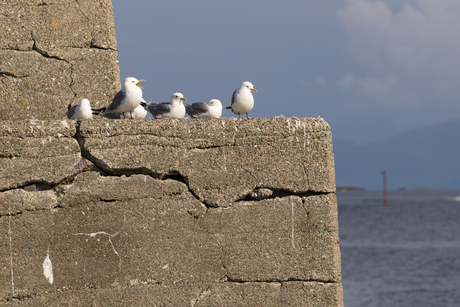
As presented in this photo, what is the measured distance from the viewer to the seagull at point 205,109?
4.39 meters

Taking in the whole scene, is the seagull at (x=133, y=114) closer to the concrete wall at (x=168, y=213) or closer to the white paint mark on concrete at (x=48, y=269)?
the concrete wall at (x=168, y=213)

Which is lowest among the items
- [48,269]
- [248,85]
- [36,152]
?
[48,269]

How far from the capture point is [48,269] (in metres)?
3.65

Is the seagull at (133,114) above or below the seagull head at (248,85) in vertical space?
below

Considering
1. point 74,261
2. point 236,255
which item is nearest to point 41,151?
point 74,261

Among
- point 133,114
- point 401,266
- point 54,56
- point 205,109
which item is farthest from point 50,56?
point 401,266

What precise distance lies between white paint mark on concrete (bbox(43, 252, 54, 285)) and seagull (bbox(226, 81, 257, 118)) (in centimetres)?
197

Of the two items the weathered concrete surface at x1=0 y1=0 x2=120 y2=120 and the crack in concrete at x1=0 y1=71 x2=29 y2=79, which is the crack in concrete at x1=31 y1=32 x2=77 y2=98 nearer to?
the weathered concrete surface at x1=0 y1=0 x2=120 y2=120

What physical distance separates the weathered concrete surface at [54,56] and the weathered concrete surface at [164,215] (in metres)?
1.00

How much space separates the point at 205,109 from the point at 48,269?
1785 millimetres

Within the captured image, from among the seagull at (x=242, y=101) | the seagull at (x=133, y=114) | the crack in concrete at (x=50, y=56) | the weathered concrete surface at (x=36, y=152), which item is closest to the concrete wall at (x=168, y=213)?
the weathered concrete surface at (x=36, y=152)

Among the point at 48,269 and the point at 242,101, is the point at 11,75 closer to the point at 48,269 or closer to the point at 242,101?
the point at 48,269

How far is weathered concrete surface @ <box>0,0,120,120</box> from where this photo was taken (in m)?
4.53

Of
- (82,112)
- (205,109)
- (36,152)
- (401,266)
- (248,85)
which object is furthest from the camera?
(401,266)
